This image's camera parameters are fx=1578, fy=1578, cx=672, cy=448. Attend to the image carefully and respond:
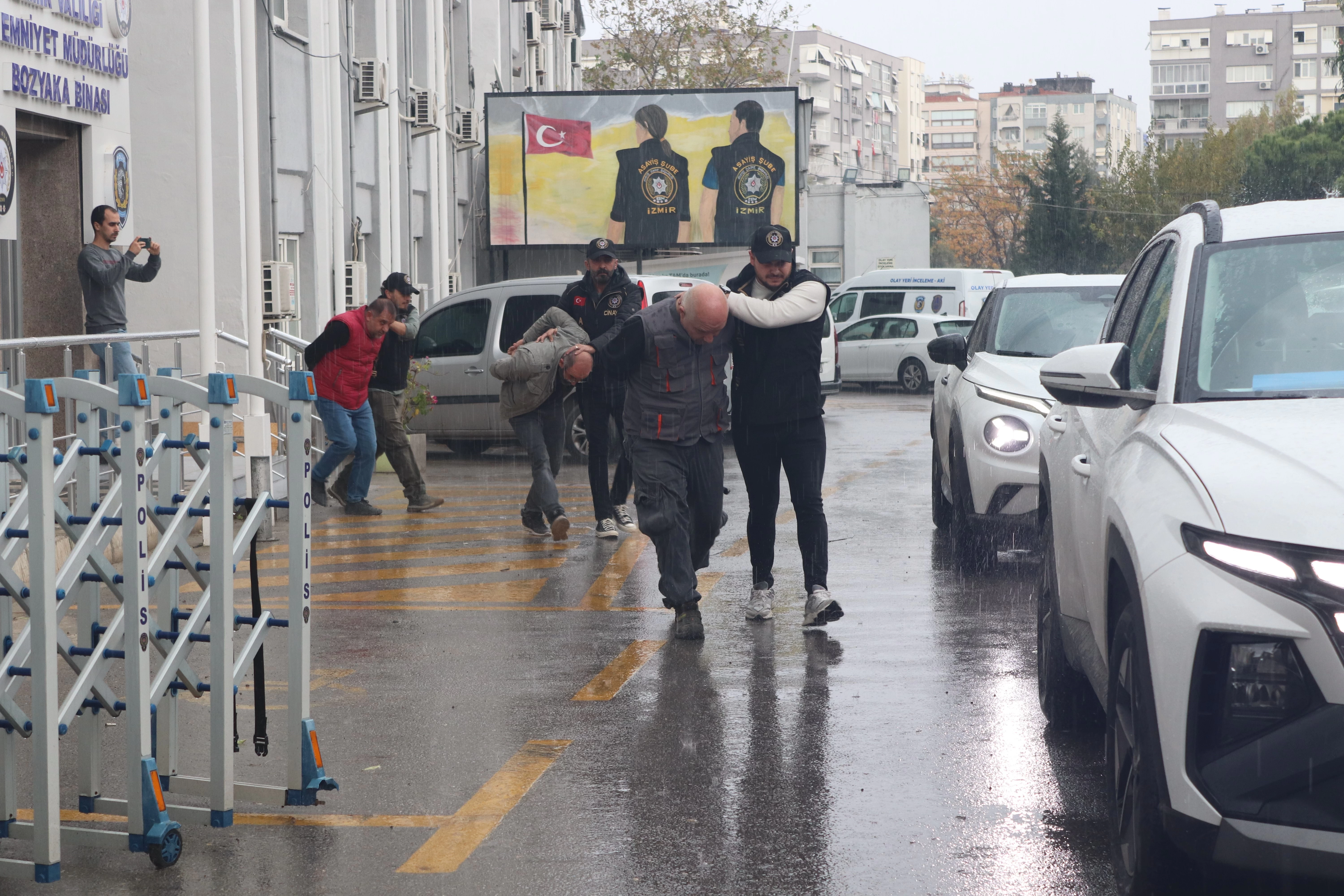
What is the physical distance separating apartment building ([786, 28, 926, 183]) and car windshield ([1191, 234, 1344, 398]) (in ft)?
352

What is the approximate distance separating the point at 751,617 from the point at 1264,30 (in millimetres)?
153945

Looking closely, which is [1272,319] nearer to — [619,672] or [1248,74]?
[619,672]

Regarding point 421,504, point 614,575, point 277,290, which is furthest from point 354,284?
point 614,575

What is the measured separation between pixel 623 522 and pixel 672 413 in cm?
376

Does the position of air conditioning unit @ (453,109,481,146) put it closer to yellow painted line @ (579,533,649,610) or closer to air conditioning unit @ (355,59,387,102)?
air conditioning unit @ (355,59,387,102)

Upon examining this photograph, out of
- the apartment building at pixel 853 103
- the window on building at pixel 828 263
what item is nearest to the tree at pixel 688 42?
the window on building at pixel 828 263

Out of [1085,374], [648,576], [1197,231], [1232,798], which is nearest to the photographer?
[1232,798]

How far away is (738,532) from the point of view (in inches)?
430

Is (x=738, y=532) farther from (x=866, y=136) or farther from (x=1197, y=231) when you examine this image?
(x=866, y=136)

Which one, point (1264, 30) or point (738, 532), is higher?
point (1264, 30)

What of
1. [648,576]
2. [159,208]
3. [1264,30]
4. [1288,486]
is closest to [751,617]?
[648,576]

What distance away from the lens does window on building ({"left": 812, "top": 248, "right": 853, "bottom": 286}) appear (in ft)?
186

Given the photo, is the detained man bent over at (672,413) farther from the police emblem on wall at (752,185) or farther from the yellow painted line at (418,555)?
the police emblem on wall at (752,185)

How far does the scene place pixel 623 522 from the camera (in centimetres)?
1087
